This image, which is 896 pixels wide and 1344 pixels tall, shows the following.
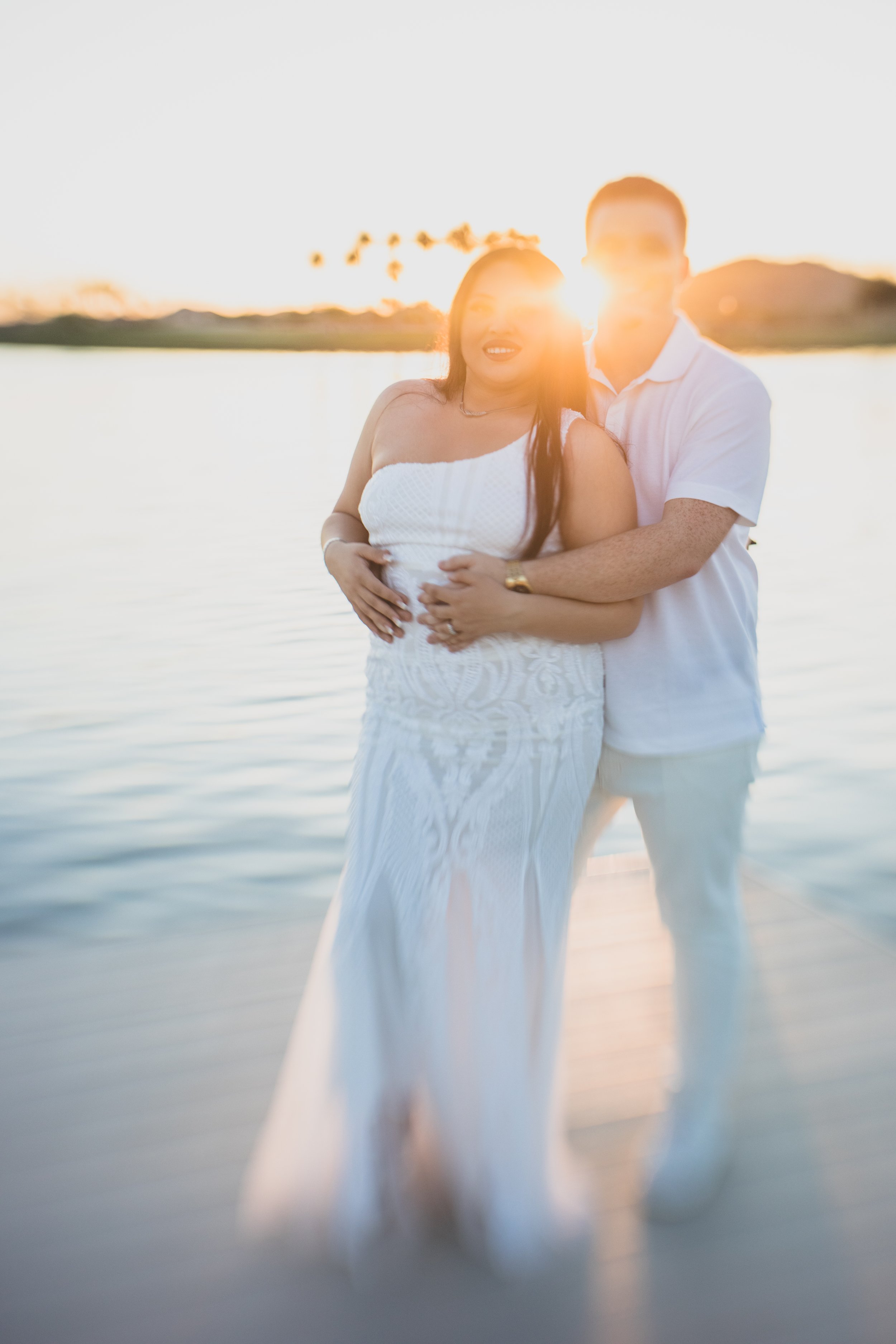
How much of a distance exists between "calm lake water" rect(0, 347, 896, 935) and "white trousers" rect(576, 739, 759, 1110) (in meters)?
0.88

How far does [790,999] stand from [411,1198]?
117cm

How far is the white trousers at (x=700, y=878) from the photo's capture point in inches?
86.5

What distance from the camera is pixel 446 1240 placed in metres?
2.11

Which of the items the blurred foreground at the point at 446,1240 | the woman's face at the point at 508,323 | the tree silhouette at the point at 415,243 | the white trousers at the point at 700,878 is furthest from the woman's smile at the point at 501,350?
the tree silhouette at the point at 415,243

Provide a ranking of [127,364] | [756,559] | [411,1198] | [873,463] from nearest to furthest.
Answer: [411,1198]
[756,559]
[873,463]
[127,364]

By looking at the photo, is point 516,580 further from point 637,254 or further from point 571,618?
point 637,254

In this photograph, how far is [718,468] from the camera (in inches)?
80.3

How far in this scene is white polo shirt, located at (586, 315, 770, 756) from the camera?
2.07 metres

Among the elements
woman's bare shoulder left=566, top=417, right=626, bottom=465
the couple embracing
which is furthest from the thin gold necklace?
woman's bare shoulder left=566, top=417, right=626, bottom=465

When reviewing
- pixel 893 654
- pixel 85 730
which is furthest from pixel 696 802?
pixel 893 654

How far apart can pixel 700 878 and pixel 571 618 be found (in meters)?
0.53

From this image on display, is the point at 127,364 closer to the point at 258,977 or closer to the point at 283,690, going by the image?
the point at 283,690

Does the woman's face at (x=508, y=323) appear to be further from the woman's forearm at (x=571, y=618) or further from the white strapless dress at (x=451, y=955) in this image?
the woman's forearm at (x=571, y=618)

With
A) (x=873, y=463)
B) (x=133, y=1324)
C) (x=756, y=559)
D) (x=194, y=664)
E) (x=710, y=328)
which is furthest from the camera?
(x=710, y=328)
